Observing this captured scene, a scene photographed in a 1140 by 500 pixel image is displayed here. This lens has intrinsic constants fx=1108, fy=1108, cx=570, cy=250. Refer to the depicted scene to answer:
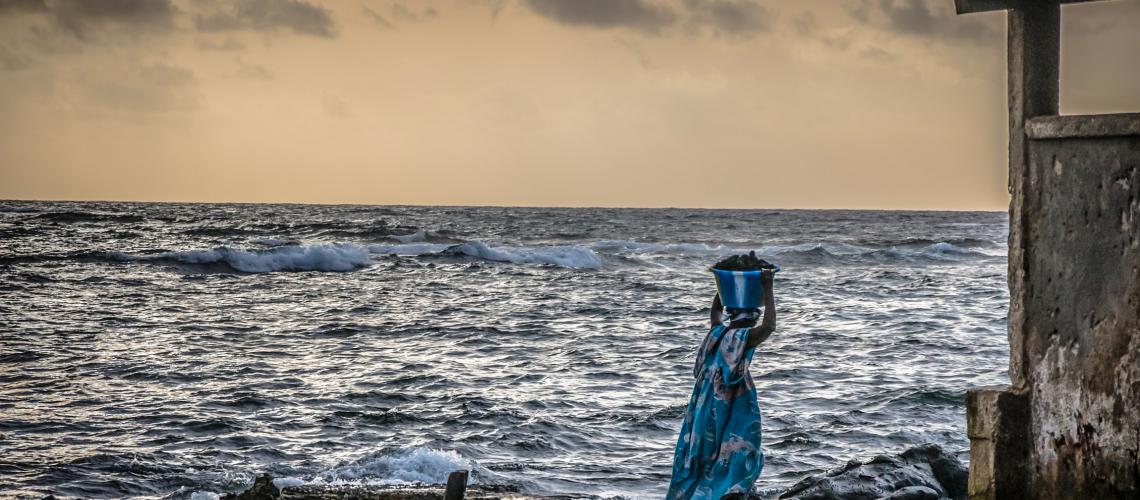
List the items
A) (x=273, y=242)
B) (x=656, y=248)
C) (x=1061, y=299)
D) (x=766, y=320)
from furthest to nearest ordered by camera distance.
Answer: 1. (x=656, y=248)
2. (x=273, y=242)
3. (x=766, y=320)
4. (x=1061, y=299)

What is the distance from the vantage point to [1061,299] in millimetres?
5012

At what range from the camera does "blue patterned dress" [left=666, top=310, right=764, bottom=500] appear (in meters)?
5.64

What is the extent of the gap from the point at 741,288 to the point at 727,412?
0.64 meters

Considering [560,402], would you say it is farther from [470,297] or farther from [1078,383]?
[470,297]

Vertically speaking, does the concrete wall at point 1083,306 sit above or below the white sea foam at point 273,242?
above

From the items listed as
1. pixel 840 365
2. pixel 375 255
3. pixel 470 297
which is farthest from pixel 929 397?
pixel 375 255

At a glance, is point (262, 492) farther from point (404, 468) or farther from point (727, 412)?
point (727, 412)

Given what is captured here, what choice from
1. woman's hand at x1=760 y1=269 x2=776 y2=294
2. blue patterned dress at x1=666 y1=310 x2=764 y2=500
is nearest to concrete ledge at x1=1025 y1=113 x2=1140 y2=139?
woman's hand at x1=760 y1=269 x2=776 y2=294

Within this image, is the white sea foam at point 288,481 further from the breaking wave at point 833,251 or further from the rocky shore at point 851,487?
the breaking wave at point 833,251

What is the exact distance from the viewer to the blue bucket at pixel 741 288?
221 inches

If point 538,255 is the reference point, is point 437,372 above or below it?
below

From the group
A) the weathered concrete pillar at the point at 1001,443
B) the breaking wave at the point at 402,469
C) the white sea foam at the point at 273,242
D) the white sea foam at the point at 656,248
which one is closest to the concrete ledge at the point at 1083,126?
the weathered concrete pillar at the point at 1001,443

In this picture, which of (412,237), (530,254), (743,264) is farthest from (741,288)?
(412,237)

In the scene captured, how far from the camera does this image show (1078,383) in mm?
4973
